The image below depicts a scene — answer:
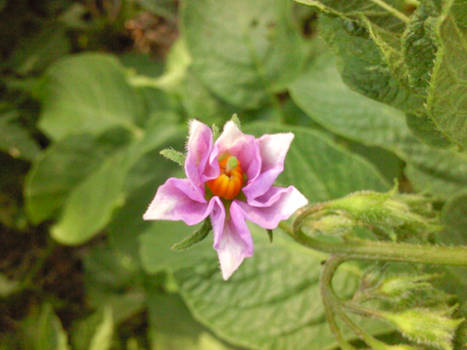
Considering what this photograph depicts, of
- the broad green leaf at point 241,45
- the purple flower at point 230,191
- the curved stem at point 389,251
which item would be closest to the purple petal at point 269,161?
the purple flower at point 230,191

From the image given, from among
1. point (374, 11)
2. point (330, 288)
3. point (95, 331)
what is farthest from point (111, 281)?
point (374, 11)

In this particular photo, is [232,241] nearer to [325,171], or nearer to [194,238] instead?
[194,238]

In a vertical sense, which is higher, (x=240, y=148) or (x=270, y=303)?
(x=240, y=148)

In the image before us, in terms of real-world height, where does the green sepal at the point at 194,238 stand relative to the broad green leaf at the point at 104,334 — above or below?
above


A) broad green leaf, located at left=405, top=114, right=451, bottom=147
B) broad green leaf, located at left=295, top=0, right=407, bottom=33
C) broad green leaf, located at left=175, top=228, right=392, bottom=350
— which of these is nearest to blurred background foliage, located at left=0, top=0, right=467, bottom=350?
broad green leaf, located at left=175, top=228, right=392, bottom=350

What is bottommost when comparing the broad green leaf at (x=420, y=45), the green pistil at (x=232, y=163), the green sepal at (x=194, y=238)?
the green sepal at (x=194, y=238)

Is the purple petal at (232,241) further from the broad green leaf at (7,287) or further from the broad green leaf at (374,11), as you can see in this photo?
the broad green leaf at (7,287)
